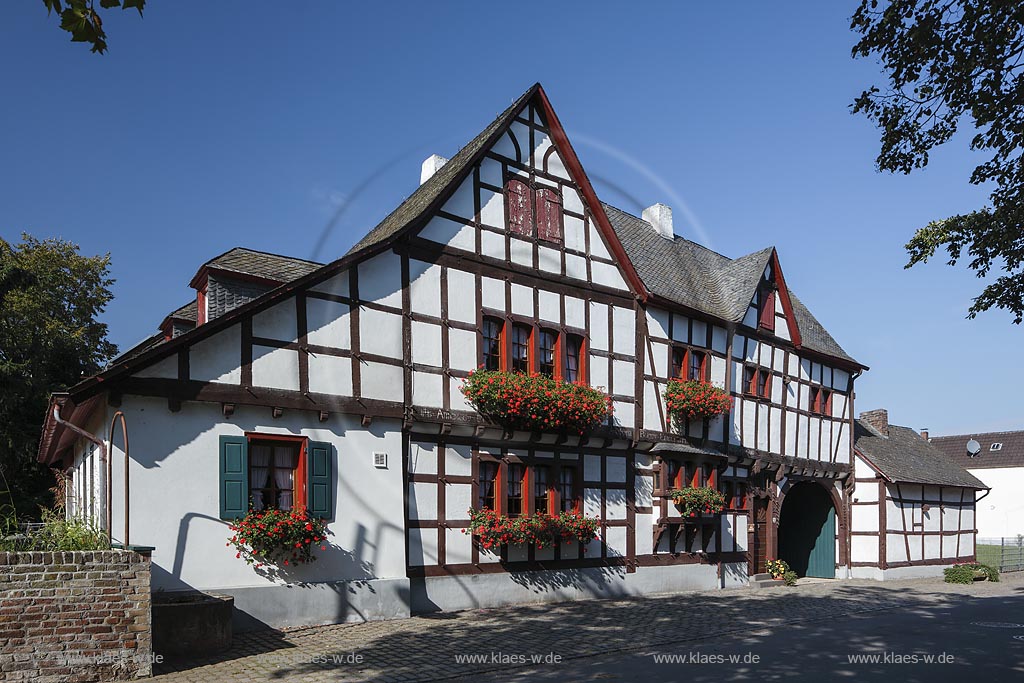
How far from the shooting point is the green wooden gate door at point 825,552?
25.8 metres

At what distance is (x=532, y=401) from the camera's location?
15812 millimetres

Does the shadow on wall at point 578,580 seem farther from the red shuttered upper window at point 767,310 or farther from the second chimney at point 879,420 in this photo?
the second chimney at point 879,420

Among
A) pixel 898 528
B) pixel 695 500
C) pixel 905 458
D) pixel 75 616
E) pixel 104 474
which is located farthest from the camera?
pixel 905 458

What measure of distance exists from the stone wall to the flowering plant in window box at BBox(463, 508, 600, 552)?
664cm

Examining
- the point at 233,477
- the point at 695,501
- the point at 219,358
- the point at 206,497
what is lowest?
the point at 695,501

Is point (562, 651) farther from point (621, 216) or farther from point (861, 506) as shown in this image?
point (861, 506)

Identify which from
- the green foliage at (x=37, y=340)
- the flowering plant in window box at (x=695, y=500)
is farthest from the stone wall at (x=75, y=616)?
the green foliage at (x=37, y=340)

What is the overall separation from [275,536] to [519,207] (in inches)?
324

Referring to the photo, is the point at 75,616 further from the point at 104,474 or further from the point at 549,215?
the point at 549,215

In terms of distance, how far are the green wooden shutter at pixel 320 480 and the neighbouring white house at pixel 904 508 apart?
1865 cm

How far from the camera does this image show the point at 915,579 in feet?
86.2

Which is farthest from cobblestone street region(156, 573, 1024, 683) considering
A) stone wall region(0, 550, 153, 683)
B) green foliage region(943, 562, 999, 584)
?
green foliage region(943, 562, 999, 584)

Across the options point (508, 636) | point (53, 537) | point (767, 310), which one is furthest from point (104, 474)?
point (767, 310)

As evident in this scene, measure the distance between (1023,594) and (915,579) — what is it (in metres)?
4.93
